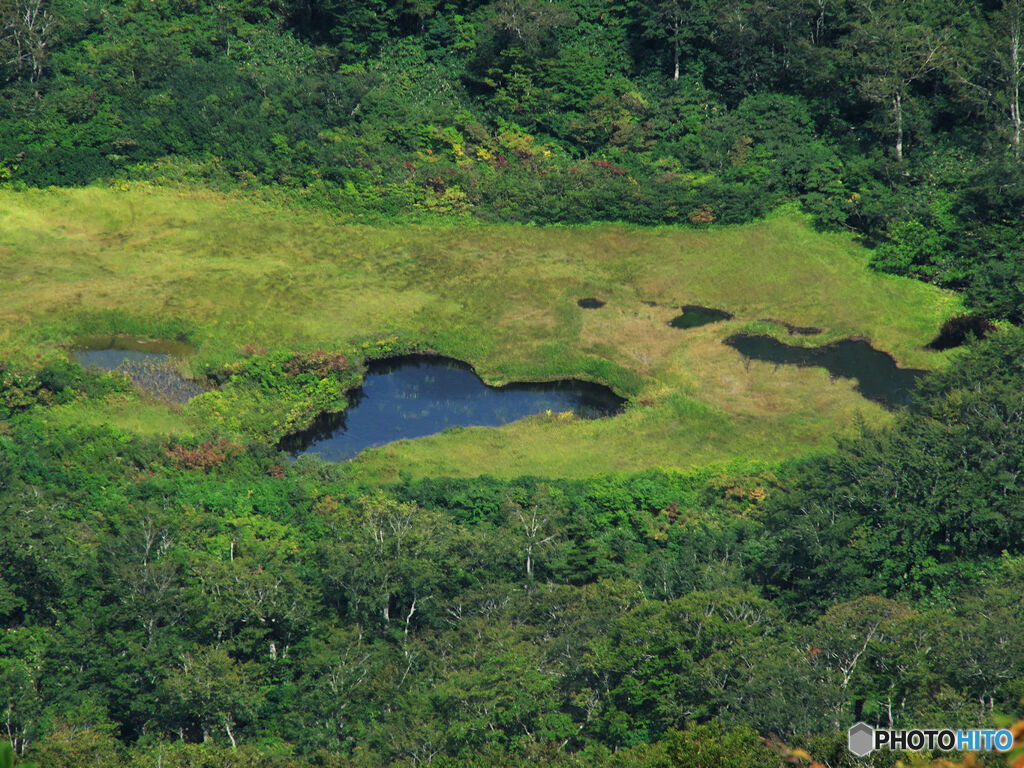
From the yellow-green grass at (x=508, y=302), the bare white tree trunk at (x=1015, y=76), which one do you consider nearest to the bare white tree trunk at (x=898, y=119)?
the bare white tree trunk at (x=1015, y=76)

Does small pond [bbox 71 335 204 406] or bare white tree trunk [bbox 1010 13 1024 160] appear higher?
bare white tree trunk [bbox 1010 13 1024 160]

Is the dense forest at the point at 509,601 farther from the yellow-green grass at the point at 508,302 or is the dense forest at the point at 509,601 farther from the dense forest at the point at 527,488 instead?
the yellow-green grass at the point at 508,302

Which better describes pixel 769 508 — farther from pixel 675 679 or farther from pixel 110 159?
pixel 110 159

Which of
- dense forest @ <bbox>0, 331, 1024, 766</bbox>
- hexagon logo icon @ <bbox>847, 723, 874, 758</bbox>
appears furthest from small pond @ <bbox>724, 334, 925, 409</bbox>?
hexagon logo icon @ <bbox>847, 723, 874, 758</bbox>

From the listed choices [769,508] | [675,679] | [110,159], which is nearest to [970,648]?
[675,679]

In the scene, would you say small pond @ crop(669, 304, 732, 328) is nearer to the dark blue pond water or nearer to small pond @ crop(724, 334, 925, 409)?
small pond @ crop(724, 334, 925, 409)
